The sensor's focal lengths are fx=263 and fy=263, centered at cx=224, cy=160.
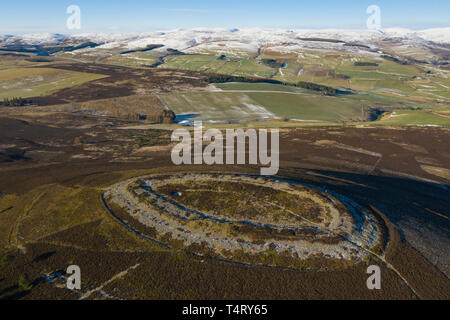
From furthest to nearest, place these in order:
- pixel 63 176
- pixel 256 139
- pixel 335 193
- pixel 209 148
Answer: pixel 256 139 < pixel 209 148 < pixel 63 176 < pixel 335 193

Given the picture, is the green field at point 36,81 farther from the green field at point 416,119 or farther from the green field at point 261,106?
the green field at point 416,119

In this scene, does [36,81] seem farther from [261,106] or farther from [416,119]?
[416,119]

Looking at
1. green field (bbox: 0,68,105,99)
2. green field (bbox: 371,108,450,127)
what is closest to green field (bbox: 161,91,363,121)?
green field (bbox: 371,108,450,127)

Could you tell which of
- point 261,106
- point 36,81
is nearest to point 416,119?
point 261,106

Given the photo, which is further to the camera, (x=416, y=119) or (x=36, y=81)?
(x=36, y=81)

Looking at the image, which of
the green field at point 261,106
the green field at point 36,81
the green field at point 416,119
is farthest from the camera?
the green field at point 36,81

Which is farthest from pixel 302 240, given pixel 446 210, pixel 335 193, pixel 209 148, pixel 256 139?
pixel 256 139

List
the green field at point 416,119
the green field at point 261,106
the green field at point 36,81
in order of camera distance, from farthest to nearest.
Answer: the green field at point 36,81 < the green field at point 261,106 < the green field at point 416,119

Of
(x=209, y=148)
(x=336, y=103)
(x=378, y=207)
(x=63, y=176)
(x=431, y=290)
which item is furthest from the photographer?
(x=336, y=103)

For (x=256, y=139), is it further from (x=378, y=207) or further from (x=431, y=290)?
(x=431, y=290)

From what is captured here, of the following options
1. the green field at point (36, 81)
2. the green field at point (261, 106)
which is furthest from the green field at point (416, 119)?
the green field at point (36, 81)

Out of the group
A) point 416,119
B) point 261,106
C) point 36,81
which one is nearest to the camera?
point 416,119
